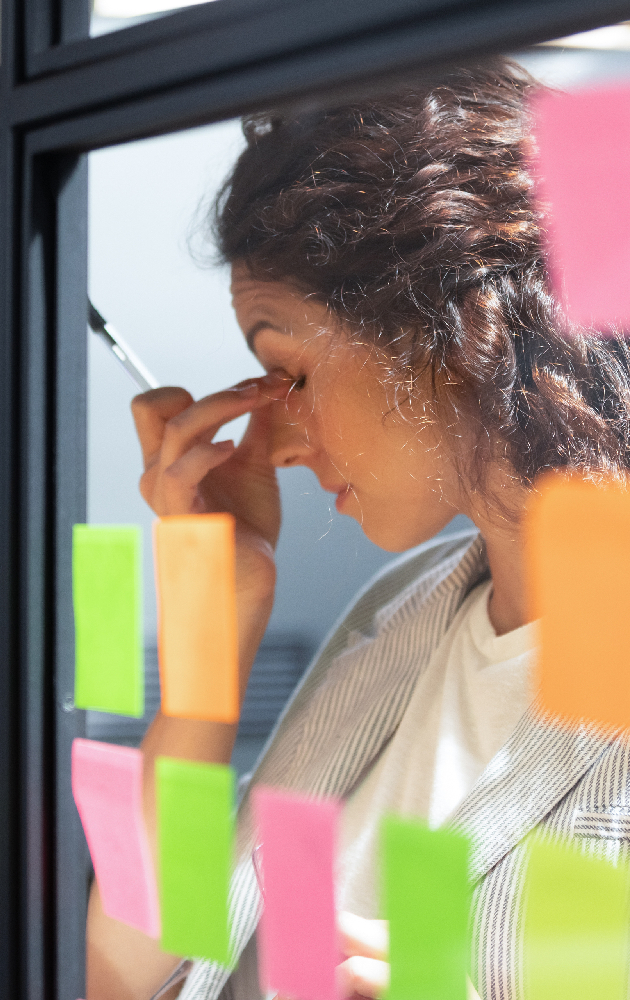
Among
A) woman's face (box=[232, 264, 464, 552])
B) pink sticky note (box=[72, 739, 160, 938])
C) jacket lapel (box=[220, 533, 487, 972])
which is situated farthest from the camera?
jacket lapel (box=[220, 533, 487, 972])

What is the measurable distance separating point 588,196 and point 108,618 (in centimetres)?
42

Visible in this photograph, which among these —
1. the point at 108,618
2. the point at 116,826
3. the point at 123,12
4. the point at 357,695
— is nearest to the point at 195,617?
the point at 108,618

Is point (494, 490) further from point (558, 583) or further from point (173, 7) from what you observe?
point (173, 7)

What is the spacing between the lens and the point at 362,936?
1.54 feet

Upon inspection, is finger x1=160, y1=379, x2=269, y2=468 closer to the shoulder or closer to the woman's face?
the woman's face

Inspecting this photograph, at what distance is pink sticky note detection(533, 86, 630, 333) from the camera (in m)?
0.36

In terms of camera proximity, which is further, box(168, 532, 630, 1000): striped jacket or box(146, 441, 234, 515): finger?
box(146, 441, 234, 515): finger

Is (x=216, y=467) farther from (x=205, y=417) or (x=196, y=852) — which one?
(x=196, y=852)

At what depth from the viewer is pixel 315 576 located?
564 mm

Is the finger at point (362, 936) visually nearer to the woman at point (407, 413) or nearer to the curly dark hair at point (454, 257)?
the woman at point (407, 413)

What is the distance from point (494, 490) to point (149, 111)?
0.31 meters

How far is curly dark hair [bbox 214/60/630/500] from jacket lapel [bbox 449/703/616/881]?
166 millimetres

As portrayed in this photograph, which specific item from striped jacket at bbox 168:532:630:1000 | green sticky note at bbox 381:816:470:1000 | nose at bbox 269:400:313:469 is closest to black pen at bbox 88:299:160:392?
nose at bbox 269:400:313:469

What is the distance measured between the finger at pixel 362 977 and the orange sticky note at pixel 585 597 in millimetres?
191
